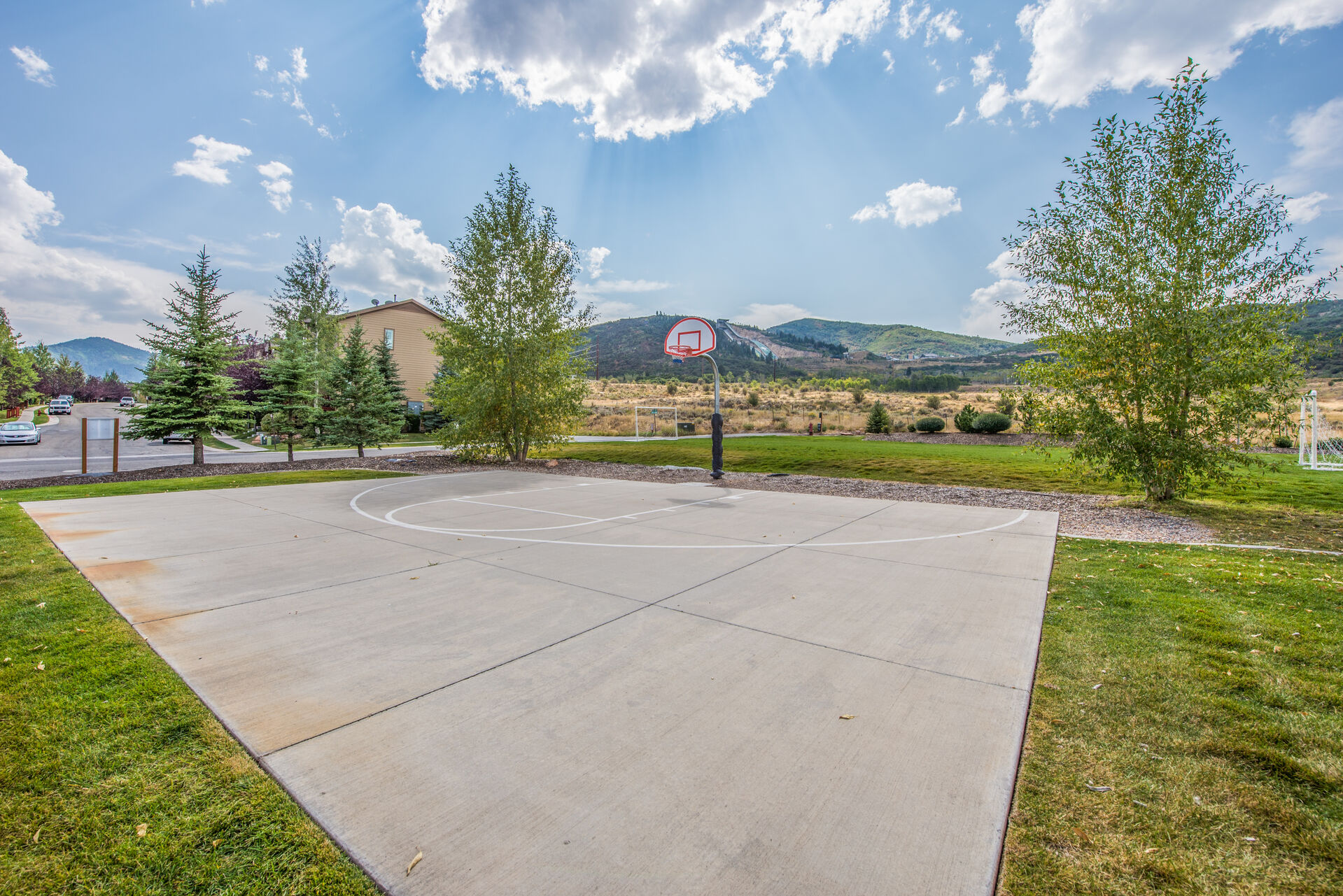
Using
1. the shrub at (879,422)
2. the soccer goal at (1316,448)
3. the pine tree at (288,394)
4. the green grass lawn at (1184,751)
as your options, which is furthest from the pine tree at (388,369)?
the soccer goal at (1316,448)

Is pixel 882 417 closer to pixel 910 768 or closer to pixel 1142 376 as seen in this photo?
pixel 1142 376

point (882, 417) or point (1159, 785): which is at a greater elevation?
point (882, 417)

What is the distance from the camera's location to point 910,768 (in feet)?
8.27

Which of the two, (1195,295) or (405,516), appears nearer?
(405,516)

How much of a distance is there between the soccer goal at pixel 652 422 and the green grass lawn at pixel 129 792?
25.8m

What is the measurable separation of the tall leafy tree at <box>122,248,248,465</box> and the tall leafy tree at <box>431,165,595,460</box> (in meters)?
5.33

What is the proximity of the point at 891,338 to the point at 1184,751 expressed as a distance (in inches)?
7261

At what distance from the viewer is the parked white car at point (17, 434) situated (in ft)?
86.7

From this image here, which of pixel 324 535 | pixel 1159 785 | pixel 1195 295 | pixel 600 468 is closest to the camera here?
pixel 1159 785

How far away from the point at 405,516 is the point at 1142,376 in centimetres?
1142

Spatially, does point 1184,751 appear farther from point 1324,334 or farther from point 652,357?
point 652,357

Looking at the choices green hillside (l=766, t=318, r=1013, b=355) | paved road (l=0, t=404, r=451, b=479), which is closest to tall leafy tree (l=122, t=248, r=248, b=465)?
paved road (l=0, t=404, r=451, b=479)

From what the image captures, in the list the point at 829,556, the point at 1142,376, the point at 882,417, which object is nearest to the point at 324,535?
the point at 829,556

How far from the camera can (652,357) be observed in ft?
328
